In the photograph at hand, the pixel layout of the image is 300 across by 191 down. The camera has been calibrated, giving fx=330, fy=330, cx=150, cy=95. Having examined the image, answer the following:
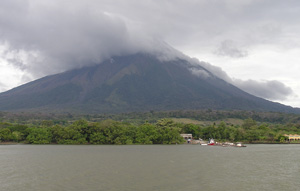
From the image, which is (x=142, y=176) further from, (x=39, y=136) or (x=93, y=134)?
(x=39, y=136)

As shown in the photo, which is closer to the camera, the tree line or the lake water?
the lake water

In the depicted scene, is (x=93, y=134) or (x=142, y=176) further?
(x=93, y=134)

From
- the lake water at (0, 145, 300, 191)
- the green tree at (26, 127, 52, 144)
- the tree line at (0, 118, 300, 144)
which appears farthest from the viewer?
the green tree at (26, 127, 52, 144)

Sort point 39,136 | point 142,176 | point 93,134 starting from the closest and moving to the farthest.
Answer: point 142,176, point 93,134, point 39,136

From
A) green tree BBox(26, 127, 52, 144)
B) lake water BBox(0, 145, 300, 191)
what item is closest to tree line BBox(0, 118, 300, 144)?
green tree BBox(26, 127, 52, 144)

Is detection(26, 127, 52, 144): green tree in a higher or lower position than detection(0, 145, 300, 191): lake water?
higher

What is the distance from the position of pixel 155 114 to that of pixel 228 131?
259 feet

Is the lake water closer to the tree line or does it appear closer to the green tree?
the tree line

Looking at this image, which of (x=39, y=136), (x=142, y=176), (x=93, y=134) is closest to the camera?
(x=142, y=176)

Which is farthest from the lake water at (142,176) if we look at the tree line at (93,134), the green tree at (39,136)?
the green tree at (39,136)

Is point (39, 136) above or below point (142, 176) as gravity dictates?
above

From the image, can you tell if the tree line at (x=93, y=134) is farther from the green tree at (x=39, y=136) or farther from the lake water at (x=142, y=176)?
the lake water at (x=142, y=176)

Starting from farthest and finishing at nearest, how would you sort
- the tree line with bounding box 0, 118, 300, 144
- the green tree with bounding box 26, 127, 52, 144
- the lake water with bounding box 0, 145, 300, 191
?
1. the green tree with bounding box 26, 127, 52, 144
2. the tree line with bounding box 0, 118, 300, 144
3. the lake water with bounding box 0, 145, 300, 191

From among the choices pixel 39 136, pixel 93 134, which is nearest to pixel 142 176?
pixel 93 134
